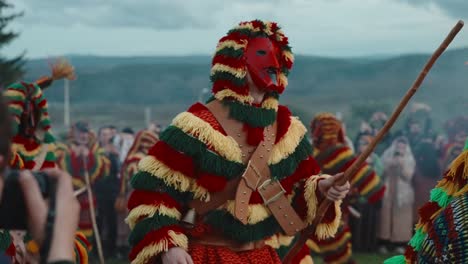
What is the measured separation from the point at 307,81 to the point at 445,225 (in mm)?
25341

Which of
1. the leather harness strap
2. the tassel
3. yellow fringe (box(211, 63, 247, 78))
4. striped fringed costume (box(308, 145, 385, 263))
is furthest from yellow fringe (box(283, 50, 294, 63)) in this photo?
striped fringed costume (box(308, 145, 385, 263))

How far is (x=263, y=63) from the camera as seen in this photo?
646 cm

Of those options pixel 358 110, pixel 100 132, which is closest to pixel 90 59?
pixel 358 110

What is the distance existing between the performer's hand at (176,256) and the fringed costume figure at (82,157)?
8.66 meters

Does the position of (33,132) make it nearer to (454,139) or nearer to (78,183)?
(78,183)

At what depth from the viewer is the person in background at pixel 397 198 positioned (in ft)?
56.1

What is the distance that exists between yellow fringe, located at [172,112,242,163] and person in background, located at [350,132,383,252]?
10.8 metres

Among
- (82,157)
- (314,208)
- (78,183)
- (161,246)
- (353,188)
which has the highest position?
(314,208)

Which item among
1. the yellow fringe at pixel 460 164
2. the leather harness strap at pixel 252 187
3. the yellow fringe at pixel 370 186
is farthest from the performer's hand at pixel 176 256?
the yellow fringe at pixel 370 186

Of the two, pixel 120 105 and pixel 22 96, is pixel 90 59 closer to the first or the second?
pixel 120 105

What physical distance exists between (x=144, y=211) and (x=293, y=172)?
0.97m

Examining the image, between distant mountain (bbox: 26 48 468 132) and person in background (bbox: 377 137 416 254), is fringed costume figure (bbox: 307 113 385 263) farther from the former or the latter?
distant mountain (bbox: 26 48 468 132)

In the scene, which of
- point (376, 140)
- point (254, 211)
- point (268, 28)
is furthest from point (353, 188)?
point (376, 140)

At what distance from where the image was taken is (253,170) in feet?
20.7
